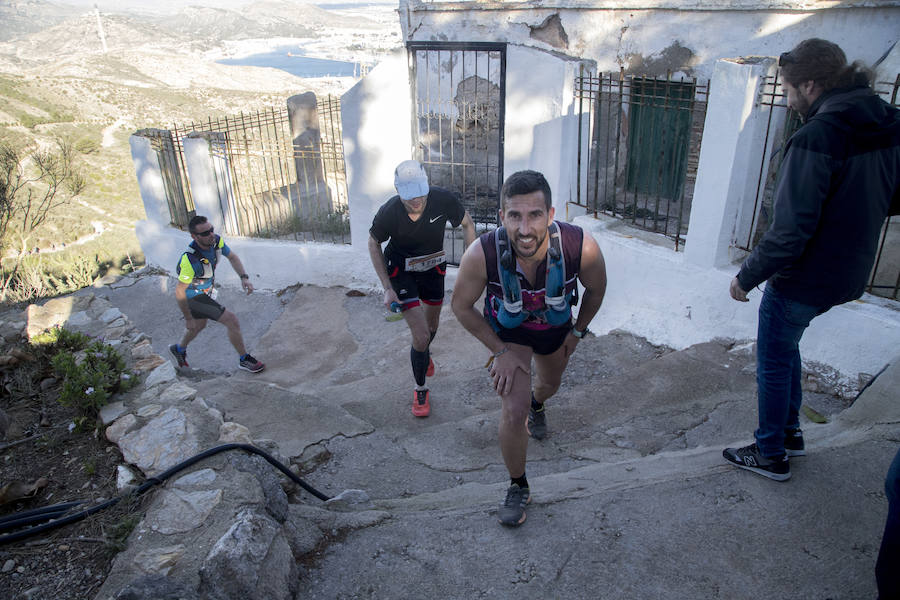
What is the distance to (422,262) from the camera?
15.1 ft

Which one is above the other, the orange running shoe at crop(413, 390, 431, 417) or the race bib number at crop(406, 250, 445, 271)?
the race bib number at crop(406, 250, 445, 271)

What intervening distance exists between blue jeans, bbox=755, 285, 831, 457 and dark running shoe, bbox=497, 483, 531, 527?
1.15m

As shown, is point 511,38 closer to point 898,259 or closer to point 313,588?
point 898,259

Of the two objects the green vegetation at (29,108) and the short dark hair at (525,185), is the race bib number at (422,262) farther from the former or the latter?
the green vegetation at (29,108)

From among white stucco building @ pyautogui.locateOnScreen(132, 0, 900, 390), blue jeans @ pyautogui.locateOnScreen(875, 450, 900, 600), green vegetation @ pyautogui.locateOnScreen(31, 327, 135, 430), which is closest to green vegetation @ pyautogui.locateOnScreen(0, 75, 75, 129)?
white stucco building @ pyautogui.locateOnScreen(132, 0, 900, 390)

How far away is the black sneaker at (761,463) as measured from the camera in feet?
9.39

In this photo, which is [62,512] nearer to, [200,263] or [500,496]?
[500,496]

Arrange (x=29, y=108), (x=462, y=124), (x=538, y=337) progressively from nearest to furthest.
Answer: (x=538, y=337)
(x=462, y=124)
(x=29, y=108)

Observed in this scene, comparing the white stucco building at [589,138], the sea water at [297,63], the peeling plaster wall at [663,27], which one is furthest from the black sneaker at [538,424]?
the sea water at [297,63]

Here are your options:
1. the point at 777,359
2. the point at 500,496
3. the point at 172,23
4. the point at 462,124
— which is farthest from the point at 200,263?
the point at 172,23

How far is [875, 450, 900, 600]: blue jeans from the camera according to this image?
6.56 ft

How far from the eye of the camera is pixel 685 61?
30.7ft

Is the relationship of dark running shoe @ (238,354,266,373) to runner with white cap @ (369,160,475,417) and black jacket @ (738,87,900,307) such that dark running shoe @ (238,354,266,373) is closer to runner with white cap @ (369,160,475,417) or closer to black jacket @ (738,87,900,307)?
runner with white cap @ (369,160,475,417)

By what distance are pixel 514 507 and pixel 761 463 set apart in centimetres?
120
